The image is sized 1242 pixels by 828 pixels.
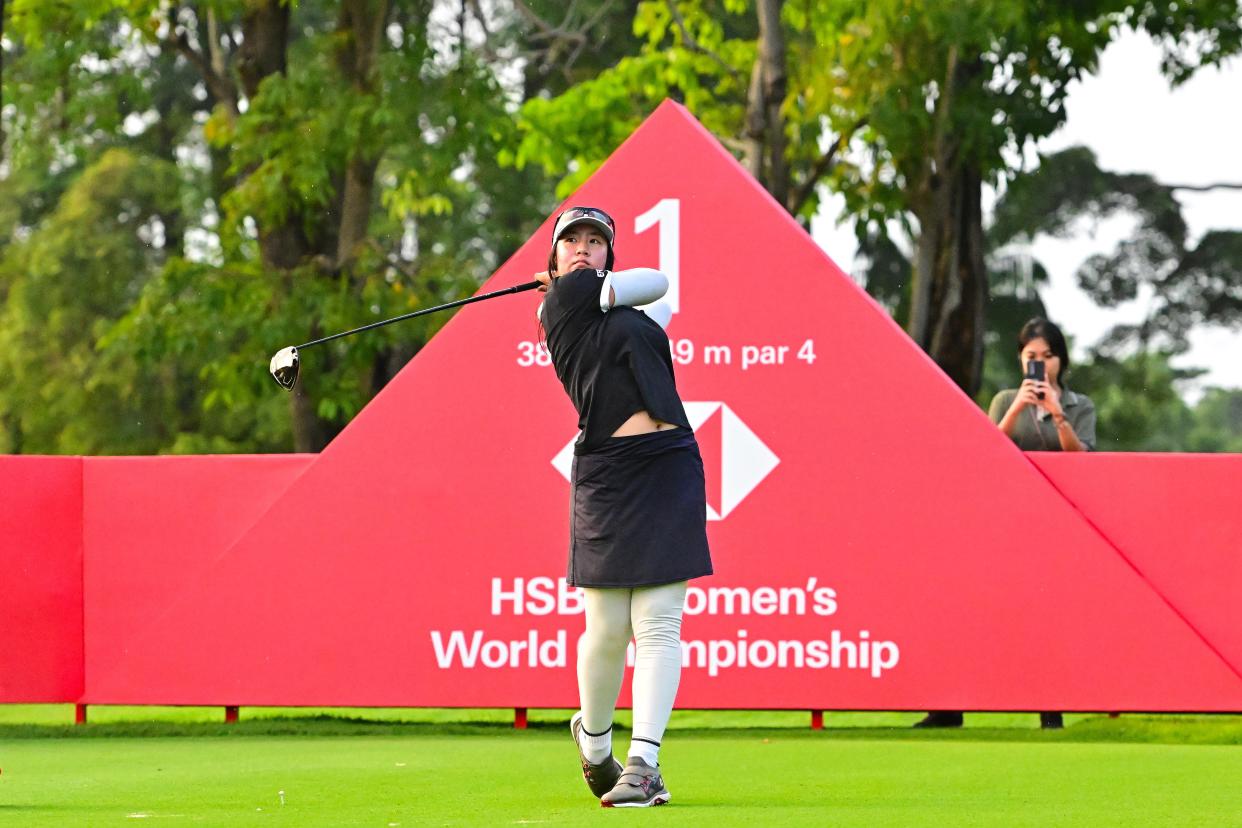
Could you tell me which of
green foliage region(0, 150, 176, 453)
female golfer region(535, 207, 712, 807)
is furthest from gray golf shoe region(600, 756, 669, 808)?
green foliage region(0, 150, 176, 453)

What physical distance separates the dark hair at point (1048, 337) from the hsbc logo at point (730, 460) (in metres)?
1.30

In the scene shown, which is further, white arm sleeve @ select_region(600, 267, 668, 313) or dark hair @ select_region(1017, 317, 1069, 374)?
dark hair @ select_region(1017, 317, 1069, 374)

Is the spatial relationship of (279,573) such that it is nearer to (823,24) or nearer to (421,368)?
(421,368)

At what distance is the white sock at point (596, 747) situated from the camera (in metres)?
5.36

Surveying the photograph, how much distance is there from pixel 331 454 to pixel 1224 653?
3.97 metres

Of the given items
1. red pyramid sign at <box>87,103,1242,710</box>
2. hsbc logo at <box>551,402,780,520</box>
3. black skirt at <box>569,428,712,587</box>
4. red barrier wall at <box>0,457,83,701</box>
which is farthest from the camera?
red barrier wall at <box>0,457,83,701</box>

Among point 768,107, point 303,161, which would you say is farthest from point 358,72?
point 768,107

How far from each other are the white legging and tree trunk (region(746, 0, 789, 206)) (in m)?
9.46

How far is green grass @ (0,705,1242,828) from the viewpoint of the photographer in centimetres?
497

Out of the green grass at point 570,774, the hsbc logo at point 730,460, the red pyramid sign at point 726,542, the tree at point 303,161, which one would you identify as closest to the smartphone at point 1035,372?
the red pyramid sign at point 726,542

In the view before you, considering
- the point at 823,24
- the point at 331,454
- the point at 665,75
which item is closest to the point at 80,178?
the point at 665,75

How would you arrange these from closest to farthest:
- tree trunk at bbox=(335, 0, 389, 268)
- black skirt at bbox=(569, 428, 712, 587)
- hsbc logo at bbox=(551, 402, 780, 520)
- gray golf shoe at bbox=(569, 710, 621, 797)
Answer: black skirt at bbox=(569, 428, 712, 587), gray golf shoe at bbox=(569, 710, 621, 797), hsbc logo at bbox=(551, 402, 780, 520), tree trunk at bbox=(335, 0, 389, 268)

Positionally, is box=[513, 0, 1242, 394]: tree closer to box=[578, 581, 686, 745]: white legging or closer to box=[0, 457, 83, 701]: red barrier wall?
box=[0, 457, 83, 701]: red barrier wall

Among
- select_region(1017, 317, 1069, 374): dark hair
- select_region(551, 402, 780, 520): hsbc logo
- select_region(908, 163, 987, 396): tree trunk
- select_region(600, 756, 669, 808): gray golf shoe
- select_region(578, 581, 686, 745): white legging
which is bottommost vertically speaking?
select_region(600, 756, 669, 808): gray golf shoe
